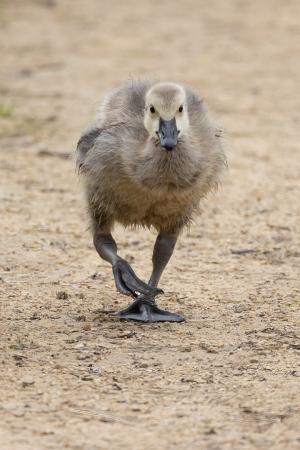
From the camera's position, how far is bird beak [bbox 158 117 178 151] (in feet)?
21.2

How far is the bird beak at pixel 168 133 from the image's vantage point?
6.46 m

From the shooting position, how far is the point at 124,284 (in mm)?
6891

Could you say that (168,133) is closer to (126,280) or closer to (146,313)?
(126,280)

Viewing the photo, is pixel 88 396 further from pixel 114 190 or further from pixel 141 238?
pixel 141 238

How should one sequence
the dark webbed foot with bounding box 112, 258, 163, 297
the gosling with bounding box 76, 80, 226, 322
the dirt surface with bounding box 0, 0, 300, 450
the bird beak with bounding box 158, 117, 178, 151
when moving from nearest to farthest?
the dirt surface with bounding box 0, 0, 300, 450
the bird beak with bounding box 158, 117, 178, 151
the gosling with bounding box 76, 80, 226, 322
the dark webbed foot with bounding box 112, 258, 163, 297

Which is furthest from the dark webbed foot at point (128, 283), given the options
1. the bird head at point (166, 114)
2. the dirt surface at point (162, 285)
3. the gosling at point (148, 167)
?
the bird head at point (166, 114)

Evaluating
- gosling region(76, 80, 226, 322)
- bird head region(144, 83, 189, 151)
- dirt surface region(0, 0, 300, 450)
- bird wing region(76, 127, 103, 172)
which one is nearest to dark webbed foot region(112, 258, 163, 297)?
gosling region(76, 80, 226, 322)

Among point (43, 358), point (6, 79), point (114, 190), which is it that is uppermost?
point (114, 190)

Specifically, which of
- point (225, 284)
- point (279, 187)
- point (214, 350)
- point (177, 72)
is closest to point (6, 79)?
point (177, 72)

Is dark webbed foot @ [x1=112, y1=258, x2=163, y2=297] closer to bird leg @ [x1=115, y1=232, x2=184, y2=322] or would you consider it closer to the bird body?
bird leg @ [x1=115, y1=232, x2=184, y2=322]

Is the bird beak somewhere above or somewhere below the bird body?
above

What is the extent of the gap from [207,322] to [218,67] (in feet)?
29.9

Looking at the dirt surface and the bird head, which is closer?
the dirt surface

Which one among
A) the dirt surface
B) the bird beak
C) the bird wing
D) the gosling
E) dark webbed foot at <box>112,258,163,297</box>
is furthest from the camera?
the bird wing
